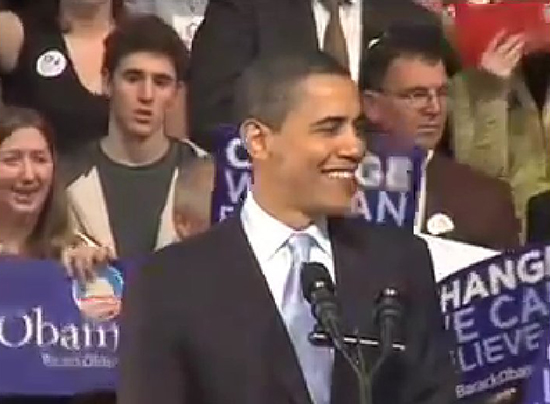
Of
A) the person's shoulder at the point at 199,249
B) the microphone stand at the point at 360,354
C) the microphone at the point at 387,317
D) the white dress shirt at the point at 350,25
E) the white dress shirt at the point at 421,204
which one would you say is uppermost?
the white dress shirt at the point at 350,25

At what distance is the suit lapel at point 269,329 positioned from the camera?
196 centimetres

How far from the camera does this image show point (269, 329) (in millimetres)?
1970

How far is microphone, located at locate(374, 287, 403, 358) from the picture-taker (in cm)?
180

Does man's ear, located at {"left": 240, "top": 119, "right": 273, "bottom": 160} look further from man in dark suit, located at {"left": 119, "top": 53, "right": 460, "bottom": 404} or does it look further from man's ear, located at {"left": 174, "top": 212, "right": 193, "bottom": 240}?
man's ear, located at {"left": 174, "top": 212, "right": 193, "bottom": 240}

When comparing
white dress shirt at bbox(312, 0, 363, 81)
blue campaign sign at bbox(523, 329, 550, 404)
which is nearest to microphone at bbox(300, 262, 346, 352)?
blue campaign sign at bbox(523, 329, 550, 404)

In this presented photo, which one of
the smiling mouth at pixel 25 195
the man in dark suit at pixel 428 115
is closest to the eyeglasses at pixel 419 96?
the man in dark suit at pixel 428 115

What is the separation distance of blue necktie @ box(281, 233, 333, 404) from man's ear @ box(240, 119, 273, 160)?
0.17m

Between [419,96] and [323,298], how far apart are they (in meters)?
1.33

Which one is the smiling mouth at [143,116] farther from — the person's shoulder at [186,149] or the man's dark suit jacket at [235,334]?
the man's dark suit jacket at [235,334]

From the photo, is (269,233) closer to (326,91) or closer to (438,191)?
(326,91)

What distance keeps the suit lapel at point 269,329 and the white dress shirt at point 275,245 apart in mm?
28

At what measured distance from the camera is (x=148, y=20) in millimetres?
3014

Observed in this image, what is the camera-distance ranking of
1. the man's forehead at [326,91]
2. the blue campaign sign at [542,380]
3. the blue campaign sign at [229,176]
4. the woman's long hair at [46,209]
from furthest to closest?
the woman's long hair at [46,209] < the blue campaign sign at [229,176] < the blue campaign sign at [542,380] < the man's forehead at [326,91]

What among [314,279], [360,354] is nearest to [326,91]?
[314,279]
